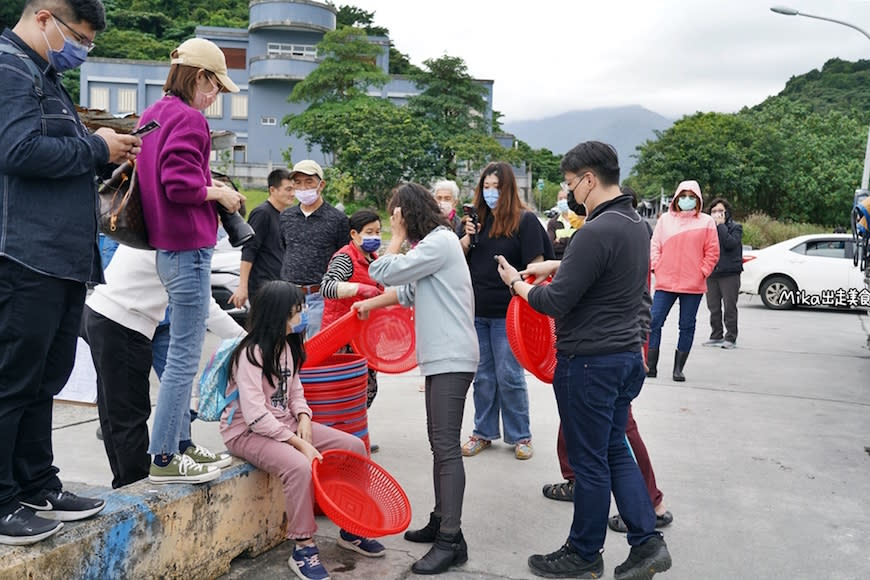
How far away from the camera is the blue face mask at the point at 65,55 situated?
9.41 ft

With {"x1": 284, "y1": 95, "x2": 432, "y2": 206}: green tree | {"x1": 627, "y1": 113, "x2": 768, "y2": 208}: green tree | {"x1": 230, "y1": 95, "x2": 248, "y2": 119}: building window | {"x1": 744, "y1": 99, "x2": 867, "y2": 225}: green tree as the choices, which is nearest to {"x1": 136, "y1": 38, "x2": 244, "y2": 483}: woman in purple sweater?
{"x1": 627, "y1": 113, "x2": 768, "y2": 208}: green tree

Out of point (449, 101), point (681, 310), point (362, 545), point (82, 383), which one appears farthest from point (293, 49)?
point (362, 545)

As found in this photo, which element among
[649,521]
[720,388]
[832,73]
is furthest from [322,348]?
[832,73]

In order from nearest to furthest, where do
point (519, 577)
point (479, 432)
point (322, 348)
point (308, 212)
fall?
point (519, 577) < point (322, 348) < point (479, 432) < point (308, 212)

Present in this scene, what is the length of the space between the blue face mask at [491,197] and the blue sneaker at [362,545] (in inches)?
99.3

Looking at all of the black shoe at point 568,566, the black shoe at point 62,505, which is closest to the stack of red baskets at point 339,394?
the black shoe at point 568,566

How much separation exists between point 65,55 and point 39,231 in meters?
0.68

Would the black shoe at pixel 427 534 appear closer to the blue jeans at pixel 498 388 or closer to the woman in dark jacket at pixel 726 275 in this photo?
the blue jeans at pixel 498 388

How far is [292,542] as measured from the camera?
13.6 ft

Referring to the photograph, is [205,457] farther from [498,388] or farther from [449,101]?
[449,101]

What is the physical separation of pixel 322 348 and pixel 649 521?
2018mm

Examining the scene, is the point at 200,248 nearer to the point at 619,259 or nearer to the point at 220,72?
the point at 220,72

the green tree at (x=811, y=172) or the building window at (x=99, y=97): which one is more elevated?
the building window at (x=99, y=97)

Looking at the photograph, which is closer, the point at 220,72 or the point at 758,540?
the point at 220,72
